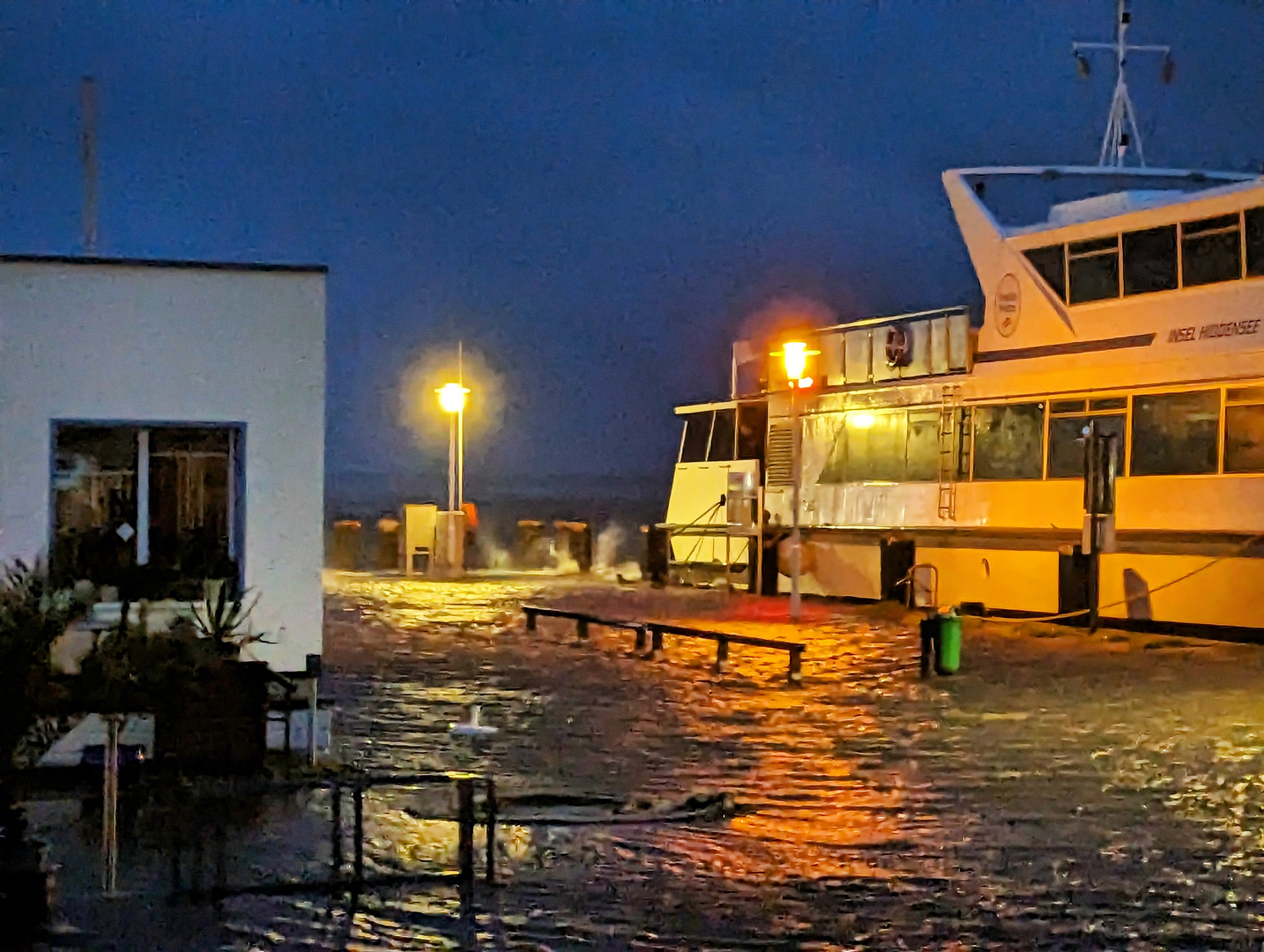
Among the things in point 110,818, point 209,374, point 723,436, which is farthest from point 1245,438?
point 110,818

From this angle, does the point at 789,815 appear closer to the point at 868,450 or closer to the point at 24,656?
the point at 24,656

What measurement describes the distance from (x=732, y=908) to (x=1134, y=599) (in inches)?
616

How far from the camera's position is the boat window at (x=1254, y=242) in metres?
21.3

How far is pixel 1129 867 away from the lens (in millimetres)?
8641

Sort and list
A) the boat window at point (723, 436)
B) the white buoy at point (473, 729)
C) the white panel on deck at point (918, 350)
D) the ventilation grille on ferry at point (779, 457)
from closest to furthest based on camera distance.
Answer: the white buoy at point (473, 729) < the white panel on deck at point (918, 350) < the ventilation grille on ferry at point (779, 457) < the boat window at point (723, 436)

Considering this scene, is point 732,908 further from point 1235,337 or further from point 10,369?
point 1235,337

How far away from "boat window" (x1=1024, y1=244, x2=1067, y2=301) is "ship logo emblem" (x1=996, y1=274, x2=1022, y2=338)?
423mm

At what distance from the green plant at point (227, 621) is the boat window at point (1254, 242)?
14.0m

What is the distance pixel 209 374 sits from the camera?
11.9 m

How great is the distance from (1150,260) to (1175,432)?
232 cm

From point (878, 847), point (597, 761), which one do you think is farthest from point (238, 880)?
point (597, 761)

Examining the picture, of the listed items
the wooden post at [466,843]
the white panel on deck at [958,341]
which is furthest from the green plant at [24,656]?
the white panel on deck at [958,341]

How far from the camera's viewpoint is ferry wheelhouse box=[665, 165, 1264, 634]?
21453 millimetres

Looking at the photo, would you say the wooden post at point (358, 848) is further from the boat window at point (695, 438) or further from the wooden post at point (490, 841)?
the boat window at point (695, 438)
